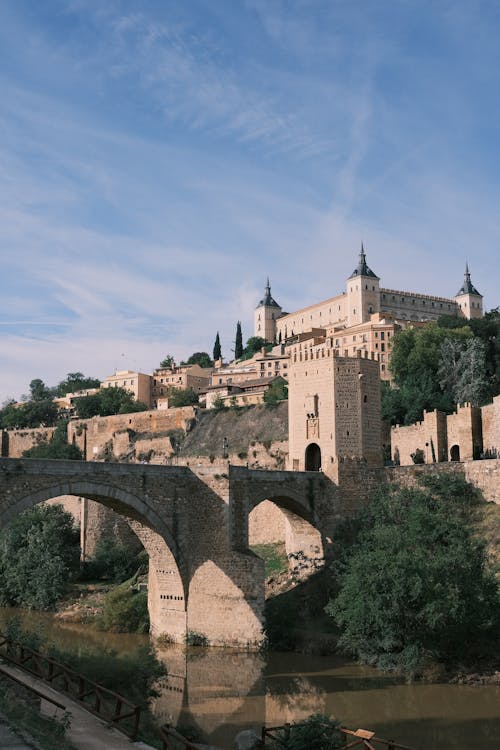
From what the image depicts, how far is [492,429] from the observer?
38.2 m

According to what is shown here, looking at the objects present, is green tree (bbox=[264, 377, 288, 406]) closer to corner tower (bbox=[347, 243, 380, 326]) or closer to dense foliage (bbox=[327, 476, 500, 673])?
corner tower (bbox=[347, 243, 380, 326])

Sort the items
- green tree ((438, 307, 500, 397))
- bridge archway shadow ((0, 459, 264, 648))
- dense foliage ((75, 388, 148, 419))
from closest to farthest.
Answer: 1. bridge archway shadow ((0, 459, 264, 648))
2. green tree ((438, 307, 500, 397))
3. dense foliage ((75, 388, 148, 419))

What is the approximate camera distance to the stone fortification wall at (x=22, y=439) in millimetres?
77625

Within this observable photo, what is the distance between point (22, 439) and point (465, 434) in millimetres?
50857

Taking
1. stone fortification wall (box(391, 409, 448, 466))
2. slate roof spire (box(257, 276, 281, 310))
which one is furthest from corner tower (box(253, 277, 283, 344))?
stone fortification wall (box(391, 409, 448, 466))

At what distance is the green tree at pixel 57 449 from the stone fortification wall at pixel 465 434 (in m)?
35.7

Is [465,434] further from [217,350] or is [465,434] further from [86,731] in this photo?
[217,350]

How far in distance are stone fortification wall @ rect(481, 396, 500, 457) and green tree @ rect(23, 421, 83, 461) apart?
37.7 metres

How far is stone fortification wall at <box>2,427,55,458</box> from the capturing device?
7762 centimetres

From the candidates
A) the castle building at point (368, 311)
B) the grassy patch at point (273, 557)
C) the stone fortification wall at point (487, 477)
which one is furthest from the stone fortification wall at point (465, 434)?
the castle building at point (368, 311)

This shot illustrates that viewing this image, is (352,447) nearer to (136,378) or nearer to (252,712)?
(252,712)

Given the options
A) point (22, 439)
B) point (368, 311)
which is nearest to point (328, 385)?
point (22, 439)

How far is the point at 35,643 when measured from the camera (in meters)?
18.0

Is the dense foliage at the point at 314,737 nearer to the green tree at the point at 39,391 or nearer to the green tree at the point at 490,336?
the green tree at the point at 490,336
